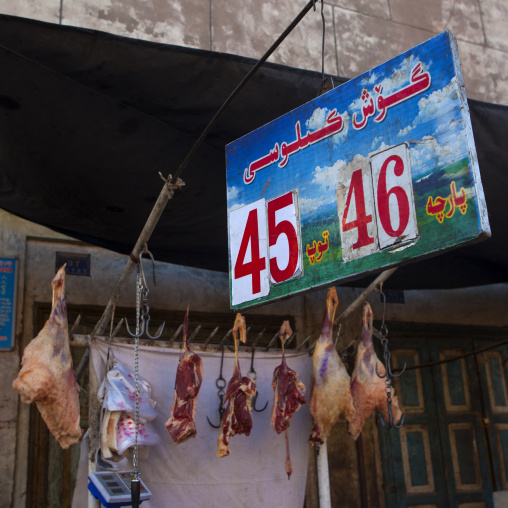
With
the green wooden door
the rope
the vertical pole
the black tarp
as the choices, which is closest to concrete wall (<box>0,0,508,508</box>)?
the green wooden door

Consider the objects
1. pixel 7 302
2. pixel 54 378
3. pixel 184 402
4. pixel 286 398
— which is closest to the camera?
pixel 54 378

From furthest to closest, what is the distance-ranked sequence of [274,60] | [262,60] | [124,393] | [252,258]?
[274,60] → [124,393] → [252,258] → [262,60]

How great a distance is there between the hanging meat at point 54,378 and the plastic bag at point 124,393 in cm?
22

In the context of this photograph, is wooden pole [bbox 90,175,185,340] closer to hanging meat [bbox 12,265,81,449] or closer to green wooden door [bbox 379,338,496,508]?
hanging meat [bbox 12,265,81,449]

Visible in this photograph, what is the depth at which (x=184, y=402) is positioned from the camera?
4.59 metres

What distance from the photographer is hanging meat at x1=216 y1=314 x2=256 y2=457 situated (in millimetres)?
4723

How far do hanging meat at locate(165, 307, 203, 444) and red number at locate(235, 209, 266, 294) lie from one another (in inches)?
33.2

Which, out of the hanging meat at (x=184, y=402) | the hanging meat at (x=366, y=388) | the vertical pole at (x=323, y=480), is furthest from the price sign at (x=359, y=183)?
the vertical pole at (x=323, y=480)

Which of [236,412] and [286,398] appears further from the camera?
[286,398]

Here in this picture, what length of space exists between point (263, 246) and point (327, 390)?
1.73m

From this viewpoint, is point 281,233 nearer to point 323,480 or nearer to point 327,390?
point 327,390

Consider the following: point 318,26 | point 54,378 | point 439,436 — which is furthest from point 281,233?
point 439,436

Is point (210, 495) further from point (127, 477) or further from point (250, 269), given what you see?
point (250, 269)

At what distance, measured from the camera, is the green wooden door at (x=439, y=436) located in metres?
6.96
